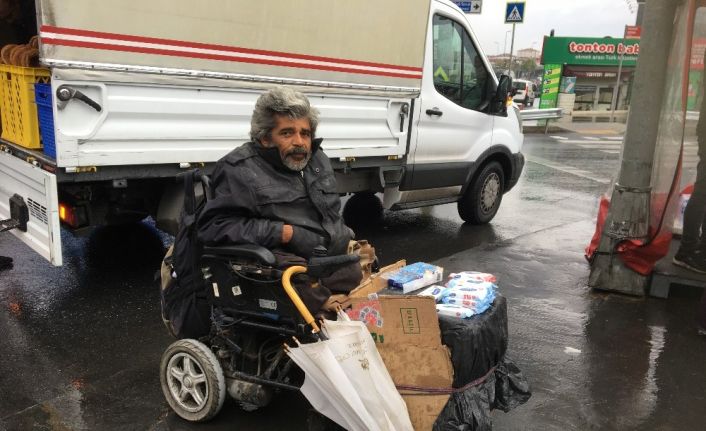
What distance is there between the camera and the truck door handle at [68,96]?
356 cm

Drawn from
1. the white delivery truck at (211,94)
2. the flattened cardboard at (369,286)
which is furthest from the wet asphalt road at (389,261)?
the flattened cardboard at (369,286)

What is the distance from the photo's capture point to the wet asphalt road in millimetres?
3064

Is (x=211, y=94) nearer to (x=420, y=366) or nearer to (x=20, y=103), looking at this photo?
(x=20, y=103)

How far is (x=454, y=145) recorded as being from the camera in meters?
6.62

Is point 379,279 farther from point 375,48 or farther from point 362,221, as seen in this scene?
point 362,221

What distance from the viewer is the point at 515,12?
51.3 ft

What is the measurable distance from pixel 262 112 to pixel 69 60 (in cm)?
154

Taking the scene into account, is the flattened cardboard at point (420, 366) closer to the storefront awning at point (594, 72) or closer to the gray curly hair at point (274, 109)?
the gray curly hair at point (274, 109)

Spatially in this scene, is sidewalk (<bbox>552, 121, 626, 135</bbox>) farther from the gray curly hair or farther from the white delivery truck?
the gray curly hair

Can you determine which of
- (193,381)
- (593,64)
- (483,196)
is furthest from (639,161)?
(593,64)

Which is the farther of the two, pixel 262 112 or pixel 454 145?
pixel 454 145

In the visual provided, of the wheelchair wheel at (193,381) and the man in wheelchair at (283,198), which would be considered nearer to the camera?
the man in wheelchair at (283,198)

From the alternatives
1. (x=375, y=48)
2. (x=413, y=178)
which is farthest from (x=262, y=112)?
(x=413, y=178)

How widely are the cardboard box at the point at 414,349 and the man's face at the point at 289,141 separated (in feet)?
2.65
